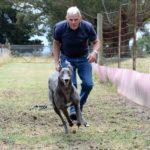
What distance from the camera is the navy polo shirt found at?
27.2 feet

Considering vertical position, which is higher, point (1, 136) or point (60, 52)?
point (60, 52)

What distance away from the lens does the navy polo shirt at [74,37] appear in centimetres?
830

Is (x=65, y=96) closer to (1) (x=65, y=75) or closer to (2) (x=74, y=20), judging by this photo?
(1) (x=65, y=75)

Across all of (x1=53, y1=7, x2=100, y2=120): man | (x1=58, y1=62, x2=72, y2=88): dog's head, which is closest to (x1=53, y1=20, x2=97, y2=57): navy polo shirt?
(x1=53, y1=7, x2=100, y2=120): man

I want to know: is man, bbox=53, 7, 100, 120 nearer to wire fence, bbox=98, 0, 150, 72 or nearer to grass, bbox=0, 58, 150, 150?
grass, bbox=0, 58, 150, 150

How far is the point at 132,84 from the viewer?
12414mm

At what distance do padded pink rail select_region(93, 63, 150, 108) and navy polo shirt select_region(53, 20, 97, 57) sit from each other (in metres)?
2.66

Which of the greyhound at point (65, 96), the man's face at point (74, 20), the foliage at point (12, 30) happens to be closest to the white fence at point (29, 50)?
the foliage at point (12, 30)

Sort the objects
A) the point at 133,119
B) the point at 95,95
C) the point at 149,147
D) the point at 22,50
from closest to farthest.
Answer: the point at 149,147, the point at 133,119, the point at 95,95, the point at 22,50

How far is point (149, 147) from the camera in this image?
6.52 metres

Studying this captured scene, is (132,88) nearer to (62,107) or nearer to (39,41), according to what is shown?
(62,107)

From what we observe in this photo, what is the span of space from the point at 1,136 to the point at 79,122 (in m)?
1.11

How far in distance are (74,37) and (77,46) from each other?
194mm

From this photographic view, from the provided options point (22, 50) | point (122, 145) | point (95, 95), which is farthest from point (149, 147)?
point (22, 50)
